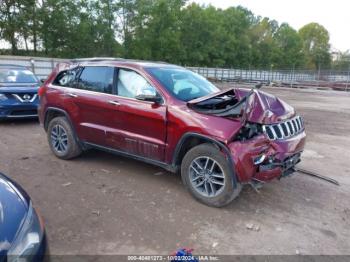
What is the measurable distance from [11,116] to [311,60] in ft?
303

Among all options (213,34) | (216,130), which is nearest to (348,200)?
(216,130)

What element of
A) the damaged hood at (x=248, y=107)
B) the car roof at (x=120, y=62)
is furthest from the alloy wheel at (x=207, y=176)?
the car roof at (x=120, y=62)

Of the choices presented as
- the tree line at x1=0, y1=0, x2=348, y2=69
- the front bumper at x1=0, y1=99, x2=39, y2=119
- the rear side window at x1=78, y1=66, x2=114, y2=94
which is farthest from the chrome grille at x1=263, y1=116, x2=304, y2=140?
the tree line at x1=0, y1=0, x2=348, y2=69

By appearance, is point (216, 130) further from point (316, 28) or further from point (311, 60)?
point (316, 28)

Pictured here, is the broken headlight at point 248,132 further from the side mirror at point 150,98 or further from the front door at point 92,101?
the front door at point 92,101

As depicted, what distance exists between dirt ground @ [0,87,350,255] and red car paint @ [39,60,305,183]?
0.48 meters

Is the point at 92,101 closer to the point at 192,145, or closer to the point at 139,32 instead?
the point at 192,145

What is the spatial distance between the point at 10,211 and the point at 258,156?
Answer: 2543mm

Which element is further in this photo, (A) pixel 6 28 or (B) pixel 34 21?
(B) pixel 34 21

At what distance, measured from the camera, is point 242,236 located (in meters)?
3.37

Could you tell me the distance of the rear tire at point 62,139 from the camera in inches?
210

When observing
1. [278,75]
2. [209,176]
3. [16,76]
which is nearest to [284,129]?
[209,176]

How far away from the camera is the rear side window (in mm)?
4840

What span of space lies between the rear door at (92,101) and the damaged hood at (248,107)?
4.79 feet
